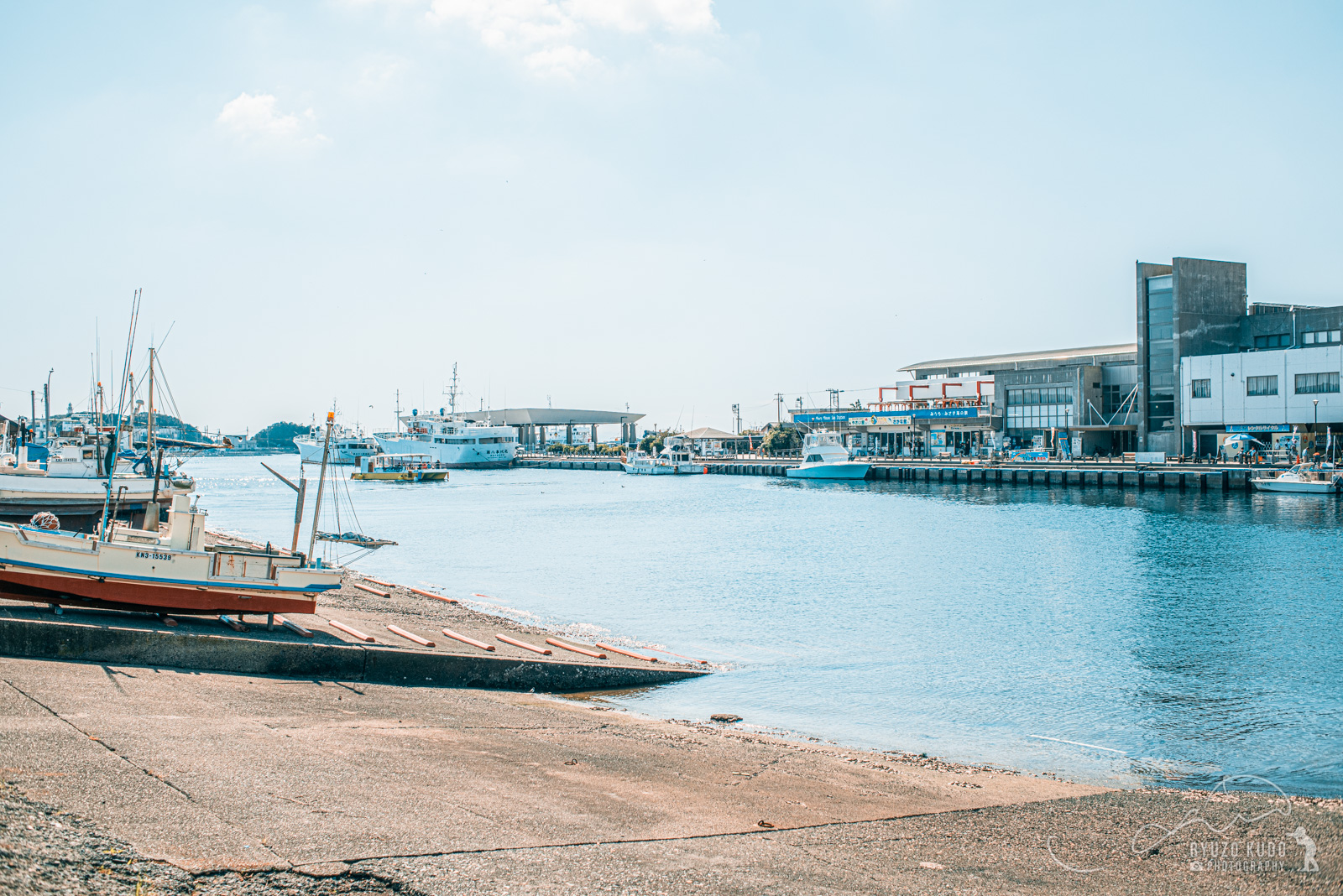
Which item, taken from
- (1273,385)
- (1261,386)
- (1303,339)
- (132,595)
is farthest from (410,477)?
(132,595)

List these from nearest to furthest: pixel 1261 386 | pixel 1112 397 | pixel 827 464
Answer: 1. pixel 1261 386
2. pixel 1112 397
3. pixel 827 464

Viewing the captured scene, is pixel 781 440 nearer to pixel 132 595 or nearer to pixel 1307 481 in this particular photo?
pixel 1307 481

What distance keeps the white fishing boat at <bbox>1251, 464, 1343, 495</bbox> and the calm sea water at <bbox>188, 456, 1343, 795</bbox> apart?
6.64ft

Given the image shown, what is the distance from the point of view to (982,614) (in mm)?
25594

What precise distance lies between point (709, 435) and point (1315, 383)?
298ft

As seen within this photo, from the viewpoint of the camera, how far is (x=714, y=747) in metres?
12.2

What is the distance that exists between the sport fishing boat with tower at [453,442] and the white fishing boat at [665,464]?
25659 millimetres

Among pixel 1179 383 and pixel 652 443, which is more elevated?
pixel 1179 383

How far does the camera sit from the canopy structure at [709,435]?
148 m

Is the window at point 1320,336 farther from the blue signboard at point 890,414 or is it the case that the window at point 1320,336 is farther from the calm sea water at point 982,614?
the blue signboard at point 890,414

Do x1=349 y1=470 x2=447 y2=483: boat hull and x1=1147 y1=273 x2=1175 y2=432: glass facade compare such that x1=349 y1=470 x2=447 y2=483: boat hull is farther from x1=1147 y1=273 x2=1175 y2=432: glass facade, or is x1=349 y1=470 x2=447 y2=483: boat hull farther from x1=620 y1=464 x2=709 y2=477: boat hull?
x1=1147 y1=273 x2=1175 y2=432: glass facade

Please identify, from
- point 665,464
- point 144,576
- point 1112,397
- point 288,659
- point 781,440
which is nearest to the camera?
point 288,659

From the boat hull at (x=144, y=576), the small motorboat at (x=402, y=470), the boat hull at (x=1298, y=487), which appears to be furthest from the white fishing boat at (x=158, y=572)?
the small motorboat at (x=402, y=470)

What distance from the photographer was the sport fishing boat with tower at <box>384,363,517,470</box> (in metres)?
137
